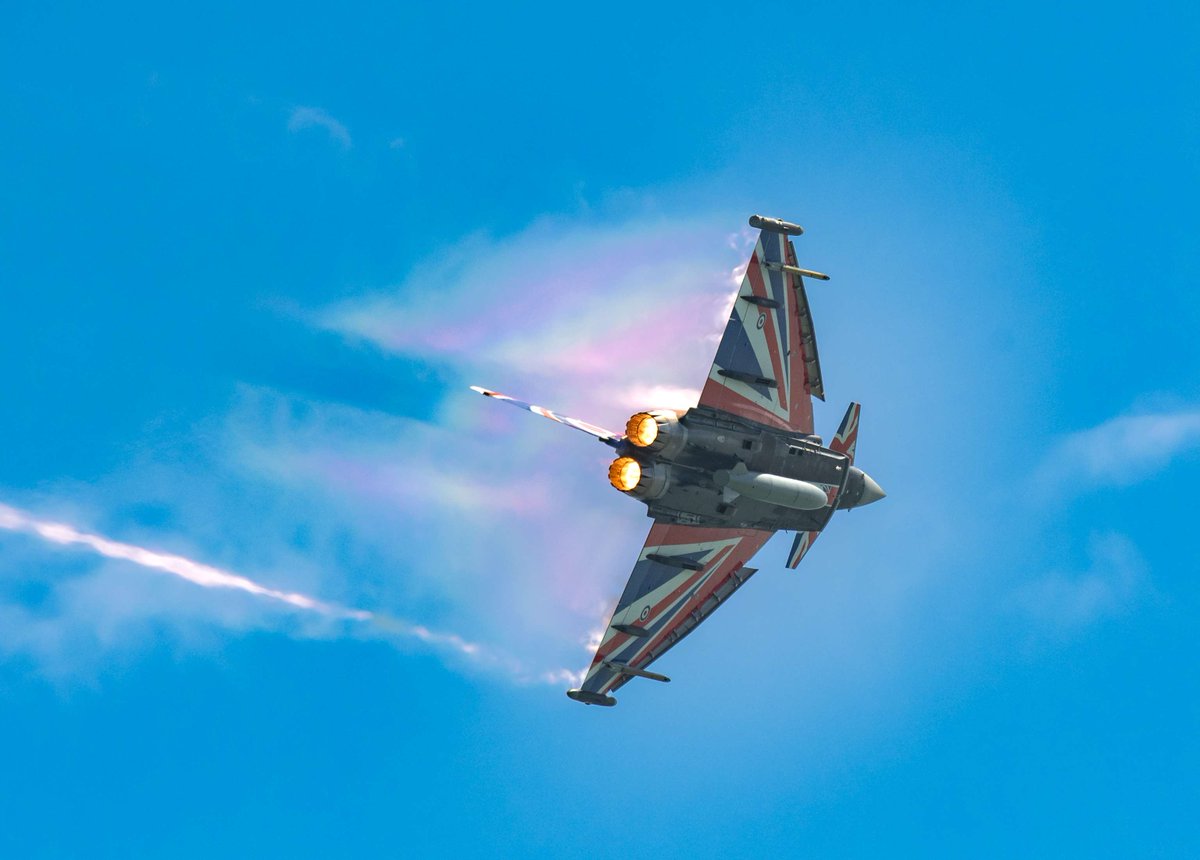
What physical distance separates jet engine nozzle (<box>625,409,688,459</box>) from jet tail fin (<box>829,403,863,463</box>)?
582cm

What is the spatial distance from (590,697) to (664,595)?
109 inches

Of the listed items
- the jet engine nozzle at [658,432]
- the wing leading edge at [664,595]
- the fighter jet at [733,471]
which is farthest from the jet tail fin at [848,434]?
the jet engine nozzle at [658,432]

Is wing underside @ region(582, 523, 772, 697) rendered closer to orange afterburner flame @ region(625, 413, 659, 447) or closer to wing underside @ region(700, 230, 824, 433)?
wing underside @ region(700, 230, 824, 433)

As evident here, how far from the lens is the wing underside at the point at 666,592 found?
1348 inches

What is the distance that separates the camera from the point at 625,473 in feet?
102

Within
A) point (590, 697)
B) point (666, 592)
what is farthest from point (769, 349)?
point (590, 697)

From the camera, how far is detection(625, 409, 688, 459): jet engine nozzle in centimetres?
3081

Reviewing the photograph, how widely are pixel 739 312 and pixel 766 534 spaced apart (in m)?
5.67

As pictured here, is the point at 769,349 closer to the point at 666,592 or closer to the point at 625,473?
the point at 625,473

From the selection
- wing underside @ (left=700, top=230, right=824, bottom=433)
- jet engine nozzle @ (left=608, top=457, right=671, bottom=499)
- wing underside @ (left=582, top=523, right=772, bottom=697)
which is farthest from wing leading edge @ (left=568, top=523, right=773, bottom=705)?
wing underside @ (left=700, top=230, right=824, bottom=433)

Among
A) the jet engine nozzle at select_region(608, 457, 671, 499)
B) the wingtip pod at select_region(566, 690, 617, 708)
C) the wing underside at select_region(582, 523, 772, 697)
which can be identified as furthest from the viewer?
the wingtip pod at select_region(566, 690, 617, 708)

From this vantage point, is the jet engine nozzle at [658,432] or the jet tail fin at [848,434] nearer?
the jet engine nozzle at [658,432]

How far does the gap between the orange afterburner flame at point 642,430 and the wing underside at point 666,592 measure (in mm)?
3360

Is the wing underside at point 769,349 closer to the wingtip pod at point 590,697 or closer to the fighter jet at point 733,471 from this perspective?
the fighter jet at point 733,471
